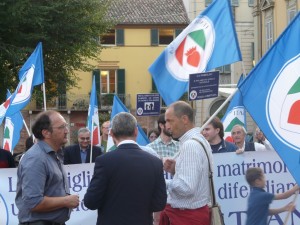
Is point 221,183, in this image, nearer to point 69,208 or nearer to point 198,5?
point 69,208

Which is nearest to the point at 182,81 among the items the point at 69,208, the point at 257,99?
the point at 257,99

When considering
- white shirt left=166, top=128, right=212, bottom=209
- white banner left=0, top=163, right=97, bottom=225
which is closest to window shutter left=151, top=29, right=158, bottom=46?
white banner left=0, top=163, right=97, bottom=225

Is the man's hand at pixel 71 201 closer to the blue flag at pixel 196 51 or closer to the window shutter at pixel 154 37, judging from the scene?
the blue flag at pixel 196 51

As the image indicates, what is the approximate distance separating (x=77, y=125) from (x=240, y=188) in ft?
150

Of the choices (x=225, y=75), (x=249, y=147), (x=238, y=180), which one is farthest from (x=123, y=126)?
(x=225, y=75)

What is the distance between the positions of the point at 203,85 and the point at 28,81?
4128 mm

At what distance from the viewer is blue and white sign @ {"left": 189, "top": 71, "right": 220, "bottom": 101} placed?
9.70 meters

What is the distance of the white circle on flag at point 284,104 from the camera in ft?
21.5

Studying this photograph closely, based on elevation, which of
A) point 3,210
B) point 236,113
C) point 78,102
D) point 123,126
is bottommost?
point 3,210

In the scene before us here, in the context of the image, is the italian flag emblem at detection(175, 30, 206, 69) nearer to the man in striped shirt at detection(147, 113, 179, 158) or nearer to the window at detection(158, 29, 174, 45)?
the man in striped shirt at detection(147, 113, 179, 158)

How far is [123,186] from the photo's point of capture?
636 centimetres

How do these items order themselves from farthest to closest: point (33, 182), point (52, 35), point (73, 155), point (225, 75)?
point (225, 75) → point (52, 35) → point (73, 155) → point (33, 182)

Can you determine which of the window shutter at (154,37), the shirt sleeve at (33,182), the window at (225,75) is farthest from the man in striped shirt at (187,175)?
the window shutter at (154,37)

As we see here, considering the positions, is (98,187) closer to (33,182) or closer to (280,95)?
(33,182)
